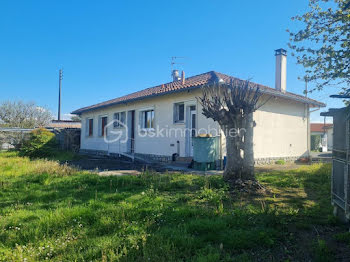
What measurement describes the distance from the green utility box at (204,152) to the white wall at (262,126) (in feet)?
3.69

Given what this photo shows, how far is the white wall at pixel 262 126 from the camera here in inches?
429

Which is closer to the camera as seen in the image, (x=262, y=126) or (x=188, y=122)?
(x=188, y=122)

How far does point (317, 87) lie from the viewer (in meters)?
7.83

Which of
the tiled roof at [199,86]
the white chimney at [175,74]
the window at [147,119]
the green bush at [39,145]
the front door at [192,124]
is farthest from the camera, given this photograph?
the white chimney at [175,74]

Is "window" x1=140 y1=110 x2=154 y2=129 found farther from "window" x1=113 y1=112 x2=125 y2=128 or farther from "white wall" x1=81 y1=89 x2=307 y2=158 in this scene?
"window" x1=113 y1=112 x2=125 y2=128

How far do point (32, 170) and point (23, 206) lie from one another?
3869 mm

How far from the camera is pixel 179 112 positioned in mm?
11516

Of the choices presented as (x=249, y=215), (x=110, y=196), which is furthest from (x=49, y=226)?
(x=249, y=215)

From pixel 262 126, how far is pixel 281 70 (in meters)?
4.42

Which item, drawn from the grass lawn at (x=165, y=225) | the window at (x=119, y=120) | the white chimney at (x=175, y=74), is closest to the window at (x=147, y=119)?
the window at (x=119, y=120)

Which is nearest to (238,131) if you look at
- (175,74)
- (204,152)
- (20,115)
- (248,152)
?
(248,152)

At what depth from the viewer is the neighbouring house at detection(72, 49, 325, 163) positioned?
1066 centimetres

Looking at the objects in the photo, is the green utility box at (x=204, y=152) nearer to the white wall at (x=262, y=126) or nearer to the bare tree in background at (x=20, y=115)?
the white wall at (x=262, y=126)

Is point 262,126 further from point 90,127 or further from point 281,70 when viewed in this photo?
point 90,127
